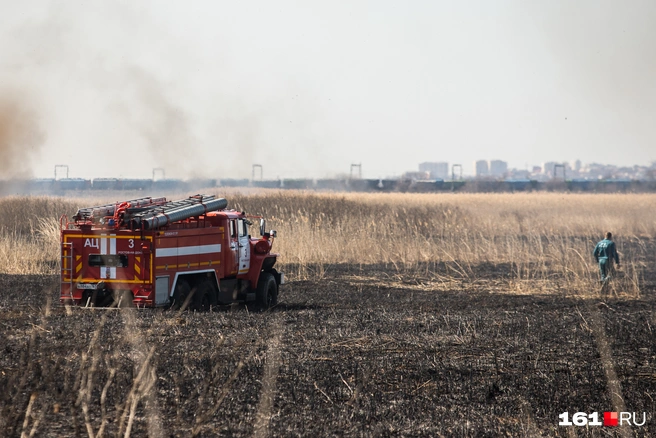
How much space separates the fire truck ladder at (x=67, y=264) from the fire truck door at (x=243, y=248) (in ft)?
10.9

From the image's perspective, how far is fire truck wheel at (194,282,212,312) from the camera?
53.2 ft

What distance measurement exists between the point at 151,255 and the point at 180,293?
3.55 ft

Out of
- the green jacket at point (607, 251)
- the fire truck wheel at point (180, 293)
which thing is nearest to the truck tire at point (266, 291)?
the fire truck wheel at point (180, 293)

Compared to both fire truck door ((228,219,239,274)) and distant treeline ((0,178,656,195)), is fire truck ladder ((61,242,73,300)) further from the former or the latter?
distant treeline ((0,178,656,195))

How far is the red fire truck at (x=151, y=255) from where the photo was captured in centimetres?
1527

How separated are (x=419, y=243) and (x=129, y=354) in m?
19.2

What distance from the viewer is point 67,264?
52.0ft

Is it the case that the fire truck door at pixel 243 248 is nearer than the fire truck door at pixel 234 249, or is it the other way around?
the fire truck door at pixel 234 249

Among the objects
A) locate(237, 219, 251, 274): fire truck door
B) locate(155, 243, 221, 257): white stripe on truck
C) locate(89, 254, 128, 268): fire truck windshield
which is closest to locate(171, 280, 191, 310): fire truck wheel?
locate(155, 243, 221, 257): white stripe on truck

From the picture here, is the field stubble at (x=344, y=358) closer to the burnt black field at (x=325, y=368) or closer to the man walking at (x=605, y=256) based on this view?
the burnt black field at (x=325, y=368)

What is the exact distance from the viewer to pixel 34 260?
2506 centimetres

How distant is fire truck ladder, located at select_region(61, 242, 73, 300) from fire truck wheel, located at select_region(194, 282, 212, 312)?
230cm

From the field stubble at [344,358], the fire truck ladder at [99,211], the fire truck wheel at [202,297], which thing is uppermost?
the fire truck ladder at [99,211]

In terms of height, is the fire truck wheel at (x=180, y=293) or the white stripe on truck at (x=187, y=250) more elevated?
the white stripe on truck at (x=187, y=250)
